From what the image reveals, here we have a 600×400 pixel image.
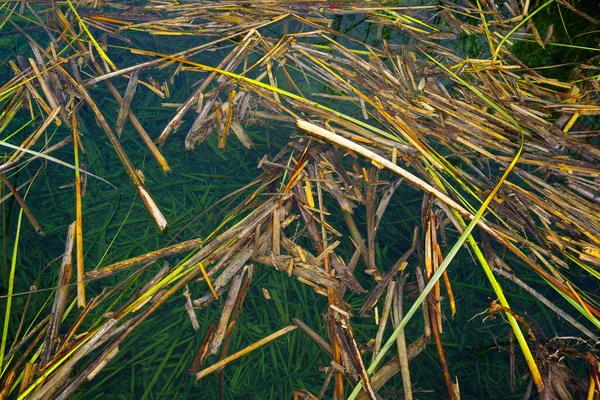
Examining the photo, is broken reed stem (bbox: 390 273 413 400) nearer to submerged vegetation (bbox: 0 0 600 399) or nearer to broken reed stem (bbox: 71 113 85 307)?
submerged vegetation (bbox: 0 0 600 399)

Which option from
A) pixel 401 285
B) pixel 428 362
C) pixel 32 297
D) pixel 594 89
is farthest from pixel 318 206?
pixel 594 89

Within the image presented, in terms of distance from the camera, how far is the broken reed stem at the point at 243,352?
1.65 m

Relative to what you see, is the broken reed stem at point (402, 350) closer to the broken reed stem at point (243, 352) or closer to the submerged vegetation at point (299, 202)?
the submerged vegetation at point (299, 202)

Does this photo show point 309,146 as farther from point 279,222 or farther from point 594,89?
point 594,89

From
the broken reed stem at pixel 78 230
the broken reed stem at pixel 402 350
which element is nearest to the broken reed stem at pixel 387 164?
the broken reed stem at pixel 402 350

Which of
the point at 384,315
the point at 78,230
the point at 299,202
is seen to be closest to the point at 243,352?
the point at 384,315

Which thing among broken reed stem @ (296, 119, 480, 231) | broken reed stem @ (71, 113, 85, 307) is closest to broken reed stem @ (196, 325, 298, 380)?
broken reed stem @ (71, 113, 85, 307)

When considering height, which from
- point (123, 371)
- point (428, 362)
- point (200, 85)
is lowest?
point (428, 362)

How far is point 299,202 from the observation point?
2.03 metres

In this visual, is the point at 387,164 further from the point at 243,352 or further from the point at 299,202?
the point at 243,352

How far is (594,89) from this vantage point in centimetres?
229

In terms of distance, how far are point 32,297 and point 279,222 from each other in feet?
3.34

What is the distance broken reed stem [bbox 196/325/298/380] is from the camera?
5.41 ft

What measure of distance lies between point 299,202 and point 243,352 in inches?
27.0
